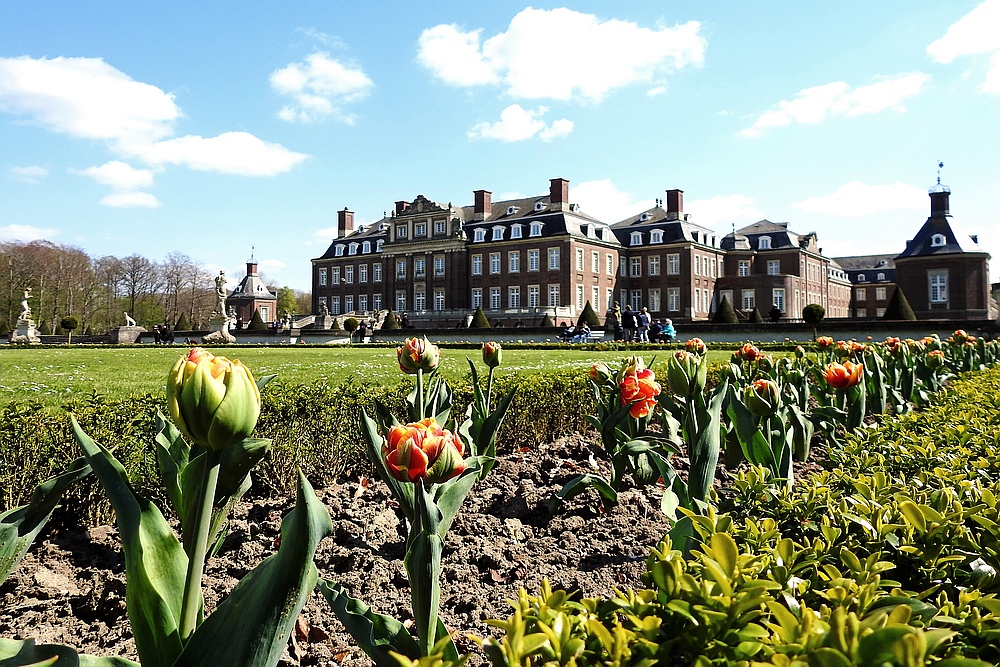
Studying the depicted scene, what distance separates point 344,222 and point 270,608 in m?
63.4

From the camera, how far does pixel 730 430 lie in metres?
3.52

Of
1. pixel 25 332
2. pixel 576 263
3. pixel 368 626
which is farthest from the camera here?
pixel 576 263

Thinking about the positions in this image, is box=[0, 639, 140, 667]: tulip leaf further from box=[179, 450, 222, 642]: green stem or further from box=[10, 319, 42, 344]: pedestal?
box=[10, 319, 42, 344]: pedestal

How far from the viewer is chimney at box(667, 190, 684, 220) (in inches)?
1953

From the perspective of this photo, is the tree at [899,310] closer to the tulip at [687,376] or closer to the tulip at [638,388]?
the tulip at [687,376]

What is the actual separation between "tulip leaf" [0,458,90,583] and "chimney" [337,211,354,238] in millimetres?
62545

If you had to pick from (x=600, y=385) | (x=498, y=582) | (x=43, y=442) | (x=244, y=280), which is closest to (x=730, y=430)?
(x=600, y=385)

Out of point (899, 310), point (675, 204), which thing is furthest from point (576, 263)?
point (899, 310)

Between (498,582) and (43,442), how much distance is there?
84.1 inches

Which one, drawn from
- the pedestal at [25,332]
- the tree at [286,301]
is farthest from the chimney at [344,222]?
the pedestal at [25,332]

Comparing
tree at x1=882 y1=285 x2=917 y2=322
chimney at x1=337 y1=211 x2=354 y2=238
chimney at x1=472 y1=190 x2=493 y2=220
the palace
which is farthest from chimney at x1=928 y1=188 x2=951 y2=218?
chimney at x1=337 y1=211 x2=354 y2=238

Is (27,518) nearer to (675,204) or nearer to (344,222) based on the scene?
(675,204)

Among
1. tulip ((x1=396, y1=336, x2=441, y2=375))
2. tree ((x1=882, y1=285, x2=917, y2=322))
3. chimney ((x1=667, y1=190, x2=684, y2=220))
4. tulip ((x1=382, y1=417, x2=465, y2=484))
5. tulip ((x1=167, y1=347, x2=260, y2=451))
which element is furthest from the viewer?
chimney ((x1=667, y1=190, x2=684, y2=220))

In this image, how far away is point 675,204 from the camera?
49.9 meters
